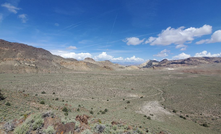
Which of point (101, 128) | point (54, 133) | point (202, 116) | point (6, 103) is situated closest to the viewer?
point (54, 133)

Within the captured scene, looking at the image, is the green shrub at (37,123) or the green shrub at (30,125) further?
the green shrub at (37,123)

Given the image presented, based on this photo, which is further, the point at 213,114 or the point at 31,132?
the point at 213,114

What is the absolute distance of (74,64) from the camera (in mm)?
97688

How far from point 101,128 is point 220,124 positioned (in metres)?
21.0

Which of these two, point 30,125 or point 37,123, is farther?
point 37,123

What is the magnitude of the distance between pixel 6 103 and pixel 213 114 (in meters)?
32.4

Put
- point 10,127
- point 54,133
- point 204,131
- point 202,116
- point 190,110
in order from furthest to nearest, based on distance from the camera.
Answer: point 190,110 → point 202,116 → point 204,131 → point 10,127 → point 54,133

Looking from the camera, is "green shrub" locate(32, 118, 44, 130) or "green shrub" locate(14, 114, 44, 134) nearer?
"green shrub" locate(14, 114, 44, 134)

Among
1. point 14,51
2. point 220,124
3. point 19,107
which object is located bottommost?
point 220,124

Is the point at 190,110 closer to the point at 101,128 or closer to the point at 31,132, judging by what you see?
the point at 101,128

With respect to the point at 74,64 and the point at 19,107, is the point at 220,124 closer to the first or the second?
the point at 19,107

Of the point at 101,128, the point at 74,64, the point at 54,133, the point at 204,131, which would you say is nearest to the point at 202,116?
the point at 204,131

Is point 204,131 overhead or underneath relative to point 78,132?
underneath

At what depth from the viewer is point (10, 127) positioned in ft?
21.7
